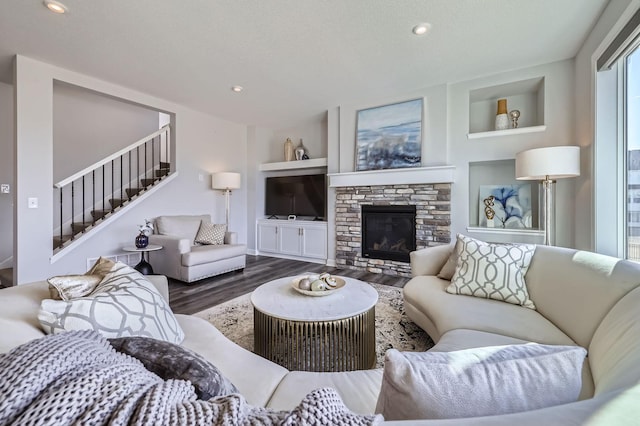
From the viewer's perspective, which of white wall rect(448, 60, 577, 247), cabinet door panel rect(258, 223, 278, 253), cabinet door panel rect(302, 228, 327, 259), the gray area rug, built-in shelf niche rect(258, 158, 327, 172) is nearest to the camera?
the gray area rug

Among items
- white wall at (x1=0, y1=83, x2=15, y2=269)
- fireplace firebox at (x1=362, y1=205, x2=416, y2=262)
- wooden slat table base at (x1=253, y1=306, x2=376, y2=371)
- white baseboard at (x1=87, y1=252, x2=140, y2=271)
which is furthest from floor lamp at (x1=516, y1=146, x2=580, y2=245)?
white wall at (x1=0, y1=83, x2=15, y2=269)

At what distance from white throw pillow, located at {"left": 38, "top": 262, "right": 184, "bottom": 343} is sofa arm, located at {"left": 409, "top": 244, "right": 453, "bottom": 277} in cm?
194

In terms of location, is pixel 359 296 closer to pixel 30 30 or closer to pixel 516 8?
pixel 516 8

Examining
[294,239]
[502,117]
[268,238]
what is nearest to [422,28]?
[502,117]

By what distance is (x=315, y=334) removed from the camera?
5.02 feet

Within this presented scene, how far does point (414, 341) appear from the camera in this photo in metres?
2.03

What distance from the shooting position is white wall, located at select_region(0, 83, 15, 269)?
12.2ft

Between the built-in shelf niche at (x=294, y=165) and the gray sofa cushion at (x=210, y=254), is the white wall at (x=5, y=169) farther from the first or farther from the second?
the built-in shelf niche at (x=294, y=165)

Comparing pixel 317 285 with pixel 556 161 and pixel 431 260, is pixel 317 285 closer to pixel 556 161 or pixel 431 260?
pixel 431 260

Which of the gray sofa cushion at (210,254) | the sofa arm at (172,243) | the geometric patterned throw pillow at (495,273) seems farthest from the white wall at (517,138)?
the sofa arm at (172,243)

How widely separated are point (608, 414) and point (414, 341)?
1.74m

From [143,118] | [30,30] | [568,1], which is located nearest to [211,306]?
[30,30]

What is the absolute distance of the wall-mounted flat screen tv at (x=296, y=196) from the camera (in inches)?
199

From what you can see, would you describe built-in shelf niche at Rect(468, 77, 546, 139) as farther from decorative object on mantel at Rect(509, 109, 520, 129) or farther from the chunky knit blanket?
the chunky knit blanket
